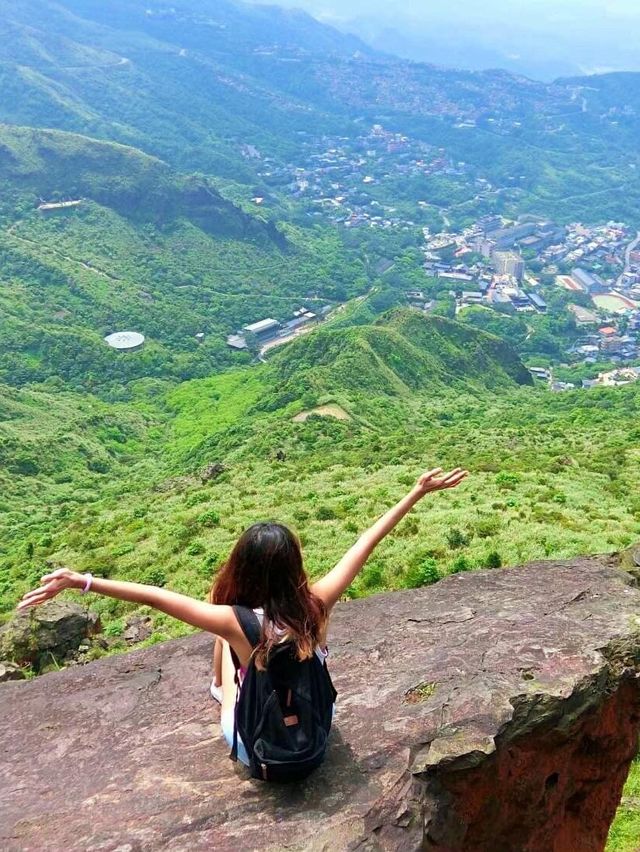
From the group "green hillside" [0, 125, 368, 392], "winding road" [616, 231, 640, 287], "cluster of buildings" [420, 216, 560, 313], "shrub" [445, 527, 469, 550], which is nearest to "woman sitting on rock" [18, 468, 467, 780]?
"shrub" [445, 527, 469, 550]

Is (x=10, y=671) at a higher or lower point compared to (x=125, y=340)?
higher

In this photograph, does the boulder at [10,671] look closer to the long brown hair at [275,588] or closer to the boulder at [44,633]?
the boulder at [44,633]

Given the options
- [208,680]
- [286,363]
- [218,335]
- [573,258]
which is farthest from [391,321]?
[573,258]

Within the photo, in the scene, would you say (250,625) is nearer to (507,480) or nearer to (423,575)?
(423,575)

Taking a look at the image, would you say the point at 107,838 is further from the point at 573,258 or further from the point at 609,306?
the point at 573,258

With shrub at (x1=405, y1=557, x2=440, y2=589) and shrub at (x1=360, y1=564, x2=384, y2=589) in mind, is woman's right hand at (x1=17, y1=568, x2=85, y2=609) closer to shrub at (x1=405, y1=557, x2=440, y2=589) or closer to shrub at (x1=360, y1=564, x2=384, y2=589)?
Answer: shrub at (x1=405, y1=557, x2=440, y2=589)

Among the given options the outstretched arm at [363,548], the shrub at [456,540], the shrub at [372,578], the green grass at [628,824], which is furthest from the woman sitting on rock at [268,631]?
the shrub at [456,540]

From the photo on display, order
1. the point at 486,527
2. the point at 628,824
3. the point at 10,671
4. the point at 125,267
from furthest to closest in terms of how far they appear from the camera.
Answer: the point at 125,267 < the point at 486,527 < the point at 10,671 < the point at 628,824

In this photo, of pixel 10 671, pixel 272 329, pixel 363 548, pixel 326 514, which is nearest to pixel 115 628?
pixel 10 671
